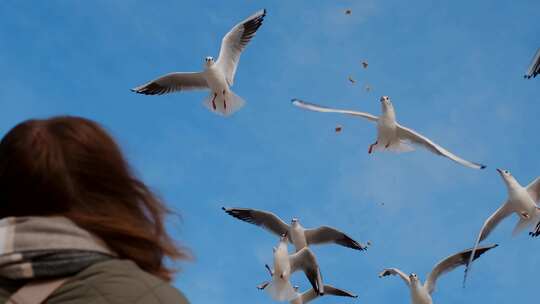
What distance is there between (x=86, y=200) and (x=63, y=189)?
0.05m

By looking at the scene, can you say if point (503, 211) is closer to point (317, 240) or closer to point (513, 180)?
point (513, 180)

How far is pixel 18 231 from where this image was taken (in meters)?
1.53

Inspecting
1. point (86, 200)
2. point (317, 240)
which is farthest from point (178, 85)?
point (86, 200)

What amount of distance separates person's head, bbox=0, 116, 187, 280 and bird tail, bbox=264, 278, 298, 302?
11730mm

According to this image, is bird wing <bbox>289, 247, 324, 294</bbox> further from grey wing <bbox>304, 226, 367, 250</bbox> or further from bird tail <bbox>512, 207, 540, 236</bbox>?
bird tail <bbox>512, 207, 540, 236</bbox>

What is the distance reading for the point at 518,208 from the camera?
505 inches

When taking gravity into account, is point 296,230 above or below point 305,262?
above

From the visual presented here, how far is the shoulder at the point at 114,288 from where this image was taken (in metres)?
1.43

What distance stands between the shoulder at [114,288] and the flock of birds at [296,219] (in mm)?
9844

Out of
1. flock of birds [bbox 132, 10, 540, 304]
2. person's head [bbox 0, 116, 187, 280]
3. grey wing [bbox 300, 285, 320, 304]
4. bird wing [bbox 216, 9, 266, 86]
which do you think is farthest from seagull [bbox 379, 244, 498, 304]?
person's head [bbox 0, 116, 187, 280]

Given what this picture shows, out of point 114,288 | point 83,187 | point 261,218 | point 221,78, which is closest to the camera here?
point 114,288

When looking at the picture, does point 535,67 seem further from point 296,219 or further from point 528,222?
point 296,219

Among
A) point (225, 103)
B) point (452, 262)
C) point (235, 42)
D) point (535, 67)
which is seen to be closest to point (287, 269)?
point (452, 262)

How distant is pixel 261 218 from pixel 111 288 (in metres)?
12.9
